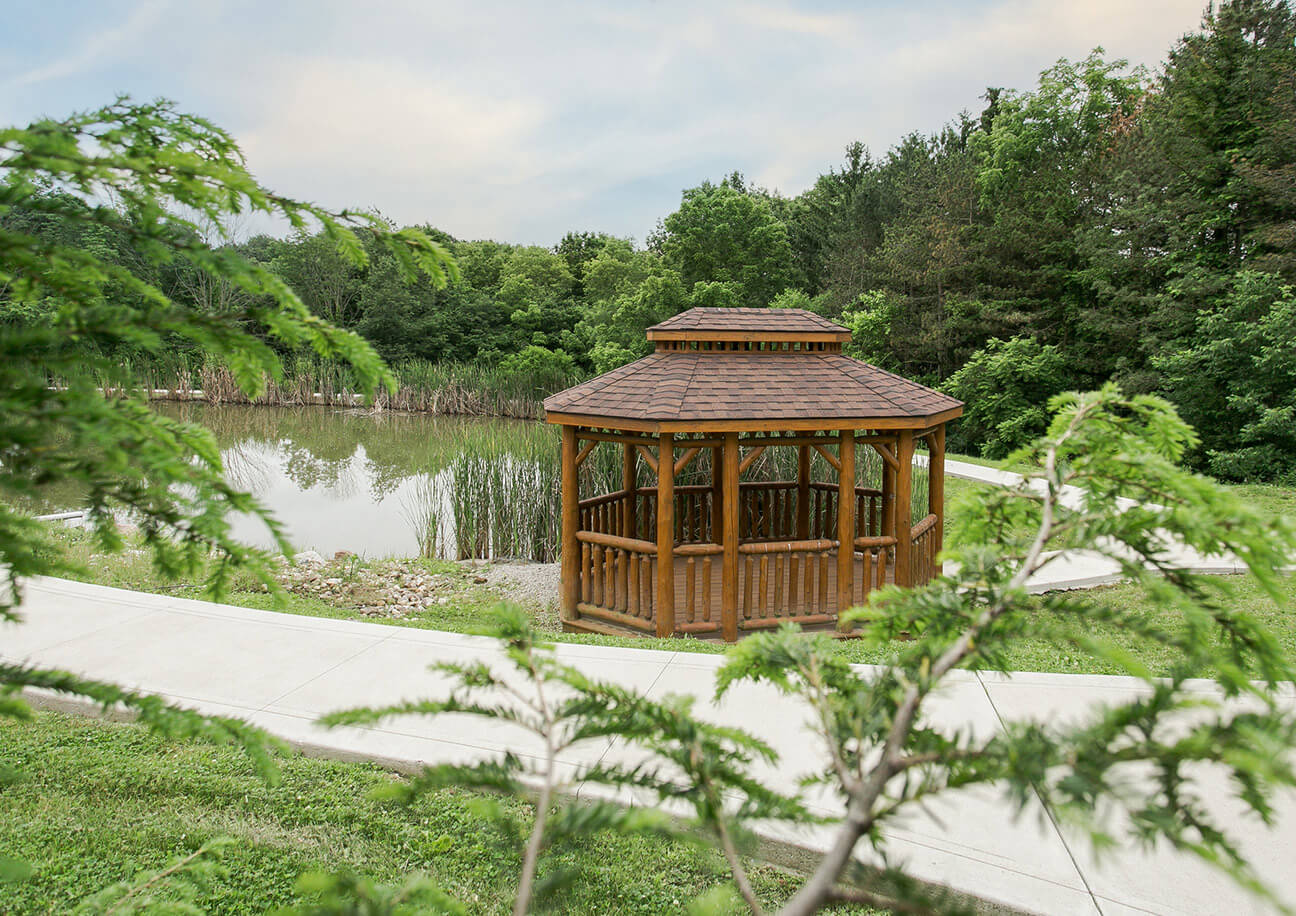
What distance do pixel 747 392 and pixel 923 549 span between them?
7.50 feet

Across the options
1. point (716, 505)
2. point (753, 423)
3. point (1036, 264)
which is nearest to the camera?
point (753, 423)

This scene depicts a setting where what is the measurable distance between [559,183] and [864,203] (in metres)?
12.1

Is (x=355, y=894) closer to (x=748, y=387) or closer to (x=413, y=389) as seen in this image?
(x=748, y=387)

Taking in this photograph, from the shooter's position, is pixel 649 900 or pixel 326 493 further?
pixel 326 493

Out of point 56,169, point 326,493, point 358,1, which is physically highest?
point 358,1

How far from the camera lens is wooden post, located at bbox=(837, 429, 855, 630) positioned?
6.15m

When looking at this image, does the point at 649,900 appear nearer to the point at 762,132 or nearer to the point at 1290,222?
the point at 1290,222

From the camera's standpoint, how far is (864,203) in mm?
28609

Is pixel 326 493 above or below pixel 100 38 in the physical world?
below

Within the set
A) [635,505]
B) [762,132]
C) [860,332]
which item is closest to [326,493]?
[635,505]

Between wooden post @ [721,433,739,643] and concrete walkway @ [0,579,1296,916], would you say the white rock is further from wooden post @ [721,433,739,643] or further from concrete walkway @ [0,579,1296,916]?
wooden post @ [721,433,739,643]

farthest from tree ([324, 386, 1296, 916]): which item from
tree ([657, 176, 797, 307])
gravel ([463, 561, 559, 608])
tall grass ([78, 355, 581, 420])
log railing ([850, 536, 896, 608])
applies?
tall grass ([78, 355, 581, 420])

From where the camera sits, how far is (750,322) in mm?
6926

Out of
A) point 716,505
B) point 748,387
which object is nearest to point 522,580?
point 716,505
